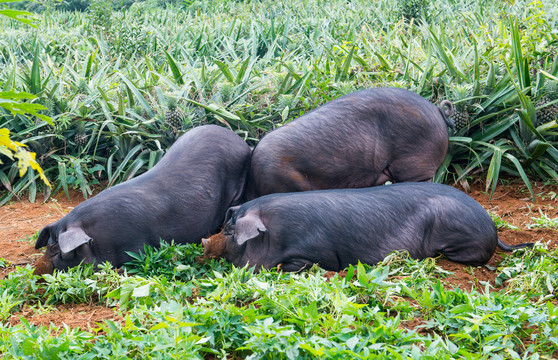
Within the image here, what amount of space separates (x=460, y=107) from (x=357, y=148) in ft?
4.93

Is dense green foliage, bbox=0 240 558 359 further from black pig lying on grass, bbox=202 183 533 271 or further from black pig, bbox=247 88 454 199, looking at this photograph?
black pig, bbox=247 88 454 199

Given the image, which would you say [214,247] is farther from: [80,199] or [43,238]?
[80,199]

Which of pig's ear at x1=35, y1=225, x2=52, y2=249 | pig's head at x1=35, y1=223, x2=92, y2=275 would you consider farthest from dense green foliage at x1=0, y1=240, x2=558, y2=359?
pig's ear at x1=35, y1=225, x2=52, y2=249

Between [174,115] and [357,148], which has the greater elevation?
[357,148]

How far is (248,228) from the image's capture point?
333 centimetres

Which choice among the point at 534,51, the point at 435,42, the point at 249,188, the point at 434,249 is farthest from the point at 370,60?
the point at 434,249

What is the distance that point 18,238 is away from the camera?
14.3 feet

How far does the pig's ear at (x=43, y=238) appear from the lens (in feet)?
12.1

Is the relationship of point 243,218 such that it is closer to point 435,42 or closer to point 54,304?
point 54,304

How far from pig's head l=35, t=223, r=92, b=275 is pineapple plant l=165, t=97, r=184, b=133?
6.55 feet

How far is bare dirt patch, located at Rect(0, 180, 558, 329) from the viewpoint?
2.93 metres

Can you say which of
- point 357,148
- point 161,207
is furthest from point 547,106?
point 161,207

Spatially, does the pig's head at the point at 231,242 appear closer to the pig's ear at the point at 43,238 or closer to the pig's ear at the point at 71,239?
the pig's ear at the point at 71,239

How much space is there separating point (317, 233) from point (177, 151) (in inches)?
51.7
